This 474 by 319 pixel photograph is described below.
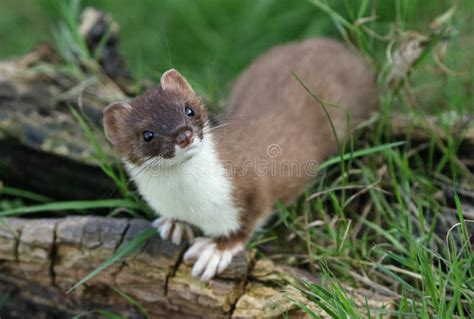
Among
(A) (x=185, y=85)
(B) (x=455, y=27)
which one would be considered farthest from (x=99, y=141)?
(B) (x=455, y=27)

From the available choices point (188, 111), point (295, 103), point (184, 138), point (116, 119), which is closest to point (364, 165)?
point (295, 103)

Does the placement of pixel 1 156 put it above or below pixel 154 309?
above

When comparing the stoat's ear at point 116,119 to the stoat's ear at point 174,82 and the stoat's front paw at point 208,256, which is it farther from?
the stoat's front paw at point 208,256

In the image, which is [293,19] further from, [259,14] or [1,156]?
[1,156]

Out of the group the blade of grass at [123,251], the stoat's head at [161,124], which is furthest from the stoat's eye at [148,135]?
the blade of grass at [123,251]

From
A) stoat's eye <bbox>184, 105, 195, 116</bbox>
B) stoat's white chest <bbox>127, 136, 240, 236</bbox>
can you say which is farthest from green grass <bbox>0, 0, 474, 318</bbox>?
stoat's eye <bbox>184, 105, 195, 116</bbox>
